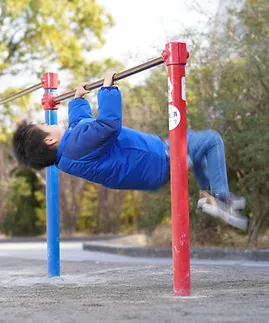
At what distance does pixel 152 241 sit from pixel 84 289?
628 centimetres

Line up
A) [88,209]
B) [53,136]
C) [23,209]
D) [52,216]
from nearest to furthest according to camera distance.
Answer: [53,136] → [52,216] → [88,209] → [23,209]

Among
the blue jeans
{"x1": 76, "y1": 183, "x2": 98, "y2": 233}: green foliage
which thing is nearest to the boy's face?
the blue jeans

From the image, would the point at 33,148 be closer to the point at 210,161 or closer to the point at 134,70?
the point at 134,70

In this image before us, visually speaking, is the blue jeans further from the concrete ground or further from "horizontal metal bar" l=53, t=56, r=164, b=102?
the concrete ground

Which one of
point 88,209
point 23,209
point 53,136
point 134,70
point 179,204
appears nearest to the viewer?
point 179,204

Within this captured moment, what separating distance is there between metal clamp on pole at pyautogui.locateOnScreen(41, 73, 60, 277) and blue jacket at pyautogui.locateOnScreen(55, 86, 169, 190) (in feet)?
6.86

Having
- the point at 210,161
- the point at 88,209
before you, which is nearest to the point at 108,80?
the point at 210,161

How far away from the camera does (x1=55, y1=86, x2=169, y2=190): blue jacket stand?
5.88 m

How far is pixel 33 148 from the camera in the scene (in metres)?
6.18

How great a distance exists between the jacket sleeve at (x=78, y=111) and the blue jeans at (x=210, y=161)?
2.76ft

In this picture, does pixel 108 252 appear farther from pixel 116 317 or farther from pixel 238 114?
pixel 116 317

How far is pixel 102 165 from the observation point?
19.7ft

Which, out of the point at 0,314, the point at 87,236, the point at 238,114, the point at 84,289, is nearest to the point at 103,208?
the point at 87,236

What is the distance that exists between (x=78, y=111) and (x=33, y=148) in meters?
0.47
